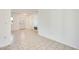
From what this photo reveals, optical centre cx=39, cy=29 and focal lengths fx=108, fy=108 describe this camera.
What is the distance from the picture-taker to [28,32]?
5.19 feet

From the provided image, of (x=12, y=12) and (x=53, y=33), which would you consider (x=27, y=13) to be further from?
(x=53, y=33)

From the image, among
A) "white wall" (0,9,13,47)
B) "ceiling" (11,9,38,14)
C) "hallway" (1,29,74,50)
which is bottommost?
"hallway" (1,29,74,50)

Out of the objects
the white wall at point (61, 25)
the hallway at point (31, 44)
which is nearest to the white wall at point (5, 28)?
the hallway at point (31, 44)

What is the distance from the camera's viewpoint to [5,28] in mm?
1481

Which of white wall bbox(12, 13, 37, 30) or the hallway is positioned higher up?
white wall bbox(12, 13, 37, 30)

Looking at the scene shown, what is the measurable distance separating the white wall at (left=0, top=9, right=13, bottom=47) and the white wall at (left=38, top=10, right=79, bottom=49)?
443 millimetres

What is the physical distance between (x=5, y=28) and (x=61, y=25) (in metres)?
0.78

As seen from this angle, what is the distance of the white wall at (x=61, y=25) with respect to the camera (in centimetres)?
148

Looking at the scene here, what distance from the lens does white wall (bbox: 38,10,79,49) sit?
1478 millimetres

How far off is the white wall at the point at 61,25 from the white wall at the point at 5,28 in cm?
44

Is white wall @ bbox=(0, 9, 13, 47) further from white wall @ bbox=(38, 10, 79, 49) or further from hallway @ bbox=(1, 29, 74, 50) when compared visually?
white wall @ bbox=(38, 10, 79, 49)

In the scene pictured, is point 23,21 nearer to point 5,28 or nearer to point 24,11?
point 24,11

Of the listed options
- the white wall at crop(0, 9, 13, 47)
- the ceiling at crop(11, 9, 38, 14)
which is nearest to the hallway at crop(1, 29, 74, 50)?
the white wall at crop(0, 9, 13, 47)
